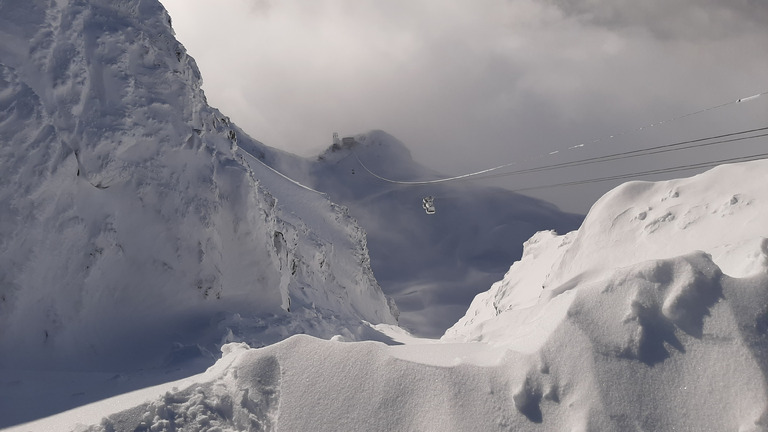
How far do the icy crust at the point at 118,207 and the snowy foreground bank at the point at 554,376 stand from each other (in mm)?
4147

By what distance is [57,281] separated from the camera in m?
12.3

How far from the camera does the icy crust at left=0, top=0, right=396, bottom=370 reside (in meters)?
12.0

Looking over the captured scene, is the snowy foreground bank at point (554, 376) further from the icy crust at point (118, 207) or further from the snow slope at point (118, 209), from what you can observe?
the icy crust at point (118, 207)

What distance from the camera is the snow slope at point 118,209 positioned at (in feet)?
39.2

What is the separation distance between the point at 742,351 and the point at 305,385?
499cm

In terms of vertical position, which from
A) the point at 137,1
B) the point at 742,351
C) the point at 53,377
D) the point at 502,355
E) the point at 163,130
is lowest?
the point at 742,351

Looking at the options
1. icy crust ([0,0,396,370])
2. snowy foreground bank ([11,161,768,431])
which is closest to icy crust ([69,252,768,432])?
snowy foreground bank ([11,161,768,431])

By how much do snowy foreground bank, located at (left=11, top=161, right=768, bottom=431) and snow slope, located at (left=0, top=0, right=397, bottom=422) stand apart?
392 cm

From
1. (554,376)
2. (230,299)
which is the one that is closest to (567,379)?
(554,376)

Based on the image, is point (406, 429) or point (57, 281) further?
point (57, 281)

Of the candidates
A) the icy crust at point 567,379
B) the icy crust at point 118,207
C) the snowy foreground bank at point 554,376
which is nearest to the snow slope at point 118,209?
the icy crust at point 118,207

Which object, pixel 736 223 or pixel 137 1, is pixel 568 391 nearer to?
pixel 736 223

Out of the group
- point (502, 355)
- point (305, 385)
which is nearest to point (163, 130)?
point (305, 385)

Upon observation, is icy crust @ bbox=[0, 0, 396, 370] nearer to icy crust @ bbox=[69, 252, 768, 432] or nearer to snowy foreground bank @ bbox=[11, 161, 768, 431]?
snowy foreground bank @ bbox=[11, 161, 768, 431]
